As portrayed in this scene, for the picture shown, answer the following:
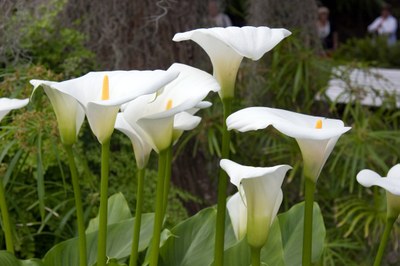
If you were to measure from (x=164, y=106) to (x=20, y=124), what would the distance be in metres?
0.71

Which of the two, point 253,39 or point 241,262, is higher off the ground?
point 253,39

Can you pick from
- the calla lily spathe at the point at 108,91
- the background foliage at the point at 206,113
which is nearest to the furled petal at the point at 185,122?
the calla lily spathe at the point at 108,91

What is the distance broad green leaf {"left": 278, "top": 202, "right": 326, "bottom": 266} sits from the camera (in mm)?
1282

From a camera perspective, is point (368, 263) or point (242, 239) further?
point (368, 263)

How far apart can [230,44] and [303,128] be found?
0.45 feet

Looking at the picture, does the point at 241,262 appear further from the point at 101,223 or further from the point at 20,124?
the point at 20,124

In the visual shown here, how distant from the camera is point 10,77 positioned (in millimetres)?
1982

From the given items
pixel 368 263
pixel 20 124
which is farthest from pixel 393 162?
pixel 20 124

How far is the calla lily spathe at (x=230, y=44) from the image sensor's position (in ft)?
3.00

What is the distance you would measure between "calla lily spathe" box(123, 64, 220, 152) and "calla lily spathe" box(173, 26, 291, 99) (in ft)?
0.11

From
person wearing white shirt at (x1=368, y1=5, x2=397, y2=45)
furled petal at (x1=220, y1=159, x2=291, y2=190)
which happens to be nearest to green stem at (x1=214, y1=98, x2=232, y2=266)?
furled petal at (x1=220, y1=159, x2=291, y2=190)

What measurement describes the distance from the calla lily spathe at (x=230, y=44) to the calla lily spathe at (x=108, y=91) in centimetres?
8

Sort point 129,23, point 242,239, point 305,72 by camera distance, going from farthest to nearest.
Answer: point 305,72, point 129,23, point 242,239

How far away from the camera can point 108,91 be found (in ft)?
3.10
